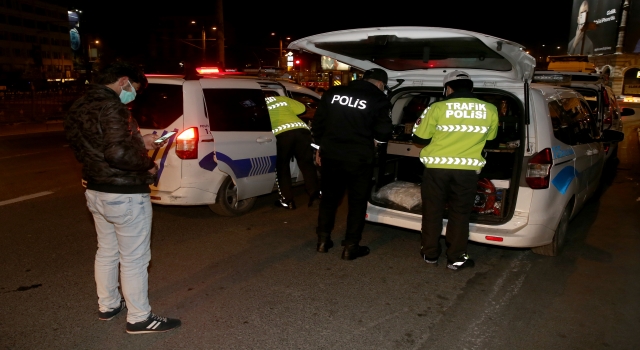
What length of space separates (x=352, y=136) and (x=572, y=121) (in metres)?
2.50

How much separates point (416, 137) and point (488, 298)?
147 centimetres

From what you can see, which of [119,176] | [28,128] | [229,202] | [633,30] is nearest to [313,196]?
[229,202]

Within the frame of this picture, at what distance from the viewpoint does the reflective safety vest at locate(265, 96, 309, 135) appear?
5.65 meters

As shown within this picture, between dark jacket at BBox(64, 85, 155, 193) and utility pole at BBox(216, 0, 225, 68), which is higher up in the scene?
utility pole at BBox(216, 0, 225, 68)

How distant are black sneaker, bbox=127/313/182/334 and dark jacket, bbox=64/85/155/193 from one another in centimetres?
89

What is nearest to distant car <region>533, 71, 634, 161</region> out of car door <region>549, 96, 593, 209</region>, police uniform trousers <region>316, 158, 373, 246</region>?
car door <region>549, 96, 593, 209</region>

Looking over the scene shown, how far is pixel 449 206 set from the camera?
4301 mm

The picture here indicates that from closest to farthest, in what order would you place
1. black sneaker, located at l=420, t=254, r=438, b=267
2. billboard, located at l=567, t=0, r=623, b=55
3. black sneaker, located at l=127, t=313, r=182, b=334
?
black sneaker, located at l=127, t=313, r=182, b=334 → black sneaker, located at l=420, t=254, r=438, b=267 → billboard, located at l=567, t=0, r=623, b=55

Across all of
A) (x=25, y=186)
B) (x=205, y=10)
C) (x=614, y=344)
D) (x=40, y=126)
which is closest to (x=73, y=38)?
(x=205, y=10)

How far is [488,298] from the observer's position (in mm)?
3865

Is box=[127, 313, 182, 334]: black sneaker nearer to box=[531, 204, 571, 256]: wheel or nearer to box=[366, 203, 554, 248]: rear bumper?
box=[366, 203, 554, 248]: rear bumper

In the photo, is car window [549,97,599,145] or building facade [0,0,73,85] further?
building facade [0,0,73,85]

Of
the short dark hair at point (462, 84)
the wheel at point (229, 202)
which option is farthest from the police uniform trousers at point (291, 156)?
the short dark hair at point (462, 84)

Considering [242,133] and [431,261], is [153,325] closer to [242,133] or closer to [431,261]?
[431,261]
